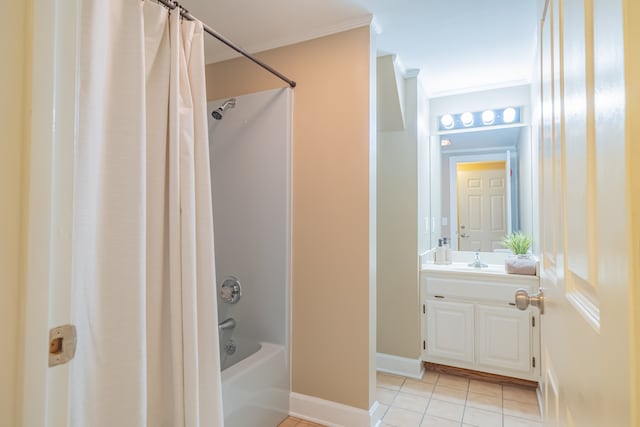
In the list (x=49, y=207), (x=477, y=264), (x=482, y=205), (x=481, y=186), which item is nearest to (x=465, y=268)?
(x=477, y=264)

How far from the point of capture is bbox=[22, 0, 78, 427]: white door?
1.96 ft

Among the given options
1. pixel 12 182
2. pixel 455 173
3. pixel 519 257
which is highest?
pixel 455 173

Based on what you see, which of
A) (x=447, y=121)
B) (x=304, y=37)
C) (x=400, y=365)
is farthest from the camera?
(x=447, y=121)

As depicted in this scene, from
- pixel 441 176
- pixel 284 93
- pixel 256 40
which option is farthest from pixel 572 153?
pixel 441 176

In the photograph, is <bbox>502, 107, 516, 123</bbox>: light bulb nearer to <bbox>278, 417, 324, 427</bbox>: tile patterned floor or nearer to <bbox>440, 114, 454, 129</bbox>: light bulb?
<bbox>440, 114, 454, 129</bbox>: light bulb

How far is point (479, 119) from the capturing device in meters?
3.01

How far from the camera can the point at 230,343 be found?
2.27m

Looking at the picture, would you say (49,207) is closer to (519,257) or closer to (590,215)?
(590,215)

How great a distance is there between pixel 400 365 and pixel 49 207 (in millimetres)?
2718

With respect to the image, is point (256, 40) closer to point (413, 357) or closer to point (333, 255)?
point (333, 255)

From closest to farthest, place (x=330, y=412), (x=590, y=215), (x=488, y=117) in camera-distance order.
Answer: (x=590, y=215) < (x=330, y=412) < (x=488, y=117)

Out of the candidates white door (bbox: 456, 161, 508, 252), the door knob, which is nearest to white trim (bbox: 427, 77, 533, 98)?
white door (bbox: 456, 161, 508, 252)

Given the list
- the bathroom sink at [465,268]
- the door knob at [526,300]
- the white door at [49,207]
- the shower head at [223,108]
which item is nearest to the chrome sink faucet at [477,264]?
the bathroom sink at [465,268]

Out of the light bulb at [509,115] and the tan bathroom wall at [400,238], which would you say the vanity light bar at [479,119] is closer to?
the light bulb at [509,115]
